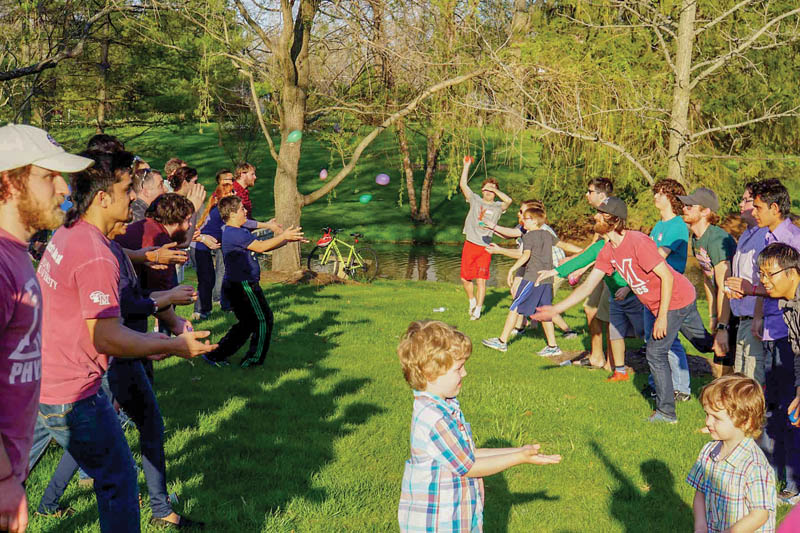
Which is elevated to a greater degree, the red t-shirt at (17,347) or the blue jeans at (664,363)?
the red t-shirt at (17,347)

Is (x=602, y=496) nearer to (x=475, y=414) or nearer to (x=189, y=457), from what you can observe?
(x=475, y=414)

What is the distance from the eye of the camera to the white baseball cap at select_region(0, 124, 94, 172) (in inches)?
98.1

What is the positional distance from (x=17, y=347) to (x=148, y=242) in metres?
3.71

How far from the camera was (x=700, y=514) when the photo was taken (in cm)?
371

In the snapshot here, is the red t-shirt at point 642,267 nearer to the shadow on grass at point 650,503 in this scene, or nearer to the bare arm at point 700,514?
the shadow on grass at point 650,503

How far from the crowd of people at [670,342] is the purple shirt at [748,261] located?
0.01 m

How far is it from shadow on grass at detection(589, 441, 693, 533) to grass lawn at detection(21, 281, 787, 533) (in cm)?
2

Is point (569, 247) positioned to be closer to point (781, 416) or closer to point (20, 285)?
point (781, 416)

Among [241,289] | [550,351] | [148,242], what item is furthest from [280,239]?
[550,351]

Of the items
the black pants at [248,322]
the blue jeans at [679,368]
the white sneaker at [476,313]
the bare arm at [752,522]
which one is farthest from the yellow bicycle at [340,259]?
the bare arm at [752,522]

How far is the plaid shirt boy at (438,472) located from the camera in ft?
10.4

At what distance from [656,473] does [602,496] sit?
0.76m

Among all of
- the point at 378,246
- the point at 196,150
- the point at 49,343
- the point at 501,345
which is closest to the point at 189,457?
the point at 49,343

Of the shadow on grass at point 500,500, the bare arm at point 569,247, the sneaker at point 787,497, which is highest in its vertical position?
the bare arm at point 569,247
